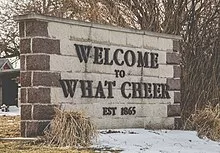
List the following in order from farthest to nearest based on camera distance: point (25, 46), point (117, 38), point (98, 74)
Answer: point (117, 38) → point (98, 74) → point (25, 46)

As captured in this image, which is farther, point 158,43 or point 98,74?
point 158,43

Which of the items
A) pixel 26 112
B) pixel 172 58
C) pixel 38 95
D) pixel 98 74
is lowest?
pixel 26 112

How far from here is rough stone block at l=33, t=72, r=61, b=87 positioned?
841 centimetres

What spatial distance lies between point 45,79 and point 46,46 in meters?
0.53

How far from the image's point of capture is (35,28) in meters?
8.44

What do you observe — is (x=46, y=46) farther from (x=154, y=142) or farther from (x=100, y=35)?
(x=154, y=142)

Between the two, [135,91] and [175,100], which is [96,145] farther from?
[175,100]

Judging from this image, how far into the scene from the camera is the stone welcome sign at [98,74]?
27.7 ft

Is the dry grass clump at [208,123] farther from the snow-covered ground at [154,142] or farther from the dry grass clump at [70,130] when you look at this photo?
the dry grass clump at [70,130]

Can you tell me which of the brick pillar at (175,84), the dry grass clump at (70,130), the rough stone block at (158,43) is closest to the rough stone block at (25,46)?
the dry grass clump at (70,130)

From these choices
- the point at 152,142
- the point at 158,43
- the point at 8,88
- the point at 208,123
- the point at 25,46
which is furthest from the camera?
the point at 8,88

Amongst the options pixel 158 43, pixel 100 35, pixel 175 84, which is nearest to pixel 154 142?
pixel 100 35

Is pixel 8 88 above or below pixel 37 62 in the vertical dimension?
below

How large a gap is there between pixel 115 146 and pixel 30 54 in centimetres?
199
